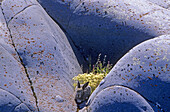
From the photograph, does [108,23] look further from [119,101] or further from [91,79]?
[119,101]

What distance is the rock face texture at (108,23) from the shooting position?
17.5ft

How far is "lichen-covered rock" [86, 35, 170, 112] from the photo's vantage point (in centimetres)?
358

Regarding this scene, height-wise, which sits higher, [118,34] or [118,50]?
[118,34]

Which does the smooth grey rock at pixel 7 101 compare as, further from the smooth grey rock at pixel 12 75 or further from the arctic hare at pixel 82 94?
the arctic hare at pixel 82 94

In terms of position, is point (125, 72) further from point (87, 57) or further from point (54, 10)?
point (54, 10)

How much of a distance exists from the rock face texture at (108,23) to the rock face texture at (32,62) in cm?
45

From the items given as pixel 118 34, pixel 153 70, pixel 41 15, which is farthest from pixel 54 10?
pixel 153 70

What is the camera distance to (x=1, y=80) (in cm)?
386

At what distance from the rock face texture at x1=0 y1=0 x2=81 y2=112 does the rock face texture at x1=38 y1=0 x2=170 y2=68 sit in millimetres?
454

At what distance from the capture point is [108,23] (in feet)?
18.1

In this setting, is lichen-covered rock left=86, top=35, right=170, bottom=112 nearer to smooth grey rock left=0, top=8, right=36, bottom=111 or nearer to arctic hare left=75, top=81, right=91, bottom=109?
arctic hare left=75, top=81, right=91, bottom=109

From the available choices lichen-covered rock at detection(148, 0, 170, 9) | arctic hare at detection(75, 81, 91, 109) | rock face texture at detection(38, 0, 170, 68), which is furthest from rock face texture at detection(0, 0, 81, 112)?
lichen-covered rock at detection(148, 0, 170, 9)

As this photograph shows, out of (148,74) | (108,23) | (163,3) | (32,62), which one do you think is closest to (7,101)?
(32,62)

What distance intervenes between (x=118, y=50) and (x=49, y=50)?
5.36 feet
